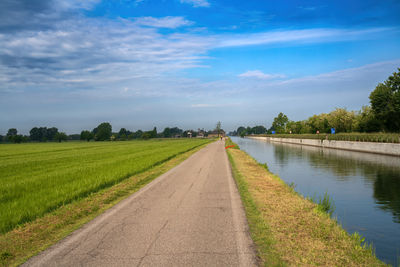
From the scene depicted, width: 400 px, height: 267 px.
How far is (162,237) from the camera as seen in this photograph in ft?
Result: 20.6

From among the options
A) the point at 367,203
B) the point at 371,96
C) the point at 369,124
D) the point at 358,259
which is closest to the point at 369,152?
the point at 371,96

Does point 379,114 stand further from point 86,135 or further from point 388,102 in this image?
point 86,135

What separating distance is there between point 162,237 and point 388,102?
53.1 m

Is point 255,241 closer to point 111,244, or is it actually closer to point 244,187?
point 111,244

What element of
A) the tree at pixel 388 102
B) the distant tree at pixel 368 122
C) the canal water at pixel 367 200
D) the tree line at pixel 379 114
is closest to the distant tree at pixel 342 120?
the tree line at pixel 379 114

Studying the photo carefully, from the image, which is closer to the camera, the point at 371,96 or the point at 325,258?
the point at 325,258

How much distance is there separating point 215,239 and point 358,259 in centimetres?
274

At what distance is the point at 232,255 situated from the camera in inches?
208

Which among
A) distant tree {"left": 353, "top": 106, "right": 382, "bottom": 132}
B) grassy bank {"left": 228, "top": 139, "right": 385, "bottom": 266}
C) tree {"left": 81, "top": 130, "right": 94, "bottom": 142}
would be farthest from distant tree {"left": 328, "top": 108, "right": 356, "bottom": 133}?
tree {"left": 81, "top": 130, "right": 94, "bottom": 142}

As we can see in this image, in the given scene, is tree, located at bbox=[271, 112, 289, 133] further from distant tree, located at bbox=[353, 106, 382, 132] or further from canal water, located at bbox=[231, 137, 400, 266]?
canal water, located at bbox=[231, 137, 400, 266]

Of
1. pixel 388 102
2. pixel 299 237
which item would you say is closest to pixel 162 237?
pixel 299 237

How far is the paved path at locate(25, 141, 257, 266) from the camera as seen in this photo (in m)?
5.16

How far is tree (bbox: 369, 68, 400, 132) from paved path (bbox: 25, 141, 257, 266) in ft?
158

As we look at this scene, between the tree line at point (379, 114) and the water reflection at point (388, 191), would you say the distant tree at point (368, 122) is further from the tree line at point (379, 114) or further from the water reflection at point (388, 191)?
the water reflection at point (388, 191)
